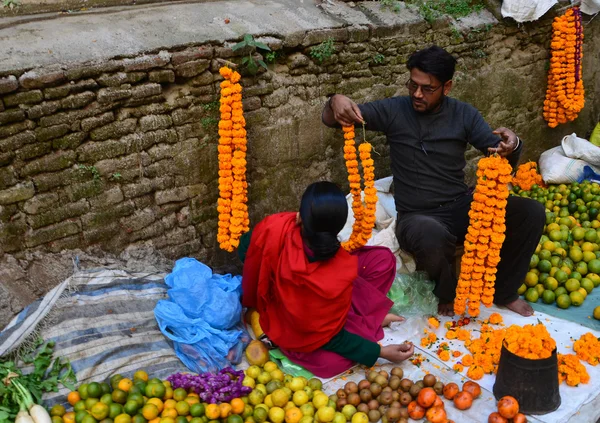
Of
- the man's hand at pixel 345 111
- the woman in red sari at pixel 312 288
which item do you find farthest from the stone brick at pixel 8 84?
the man's hand at pixel 345 111

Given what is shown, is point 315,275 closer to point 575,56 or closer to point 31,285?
point 31,285

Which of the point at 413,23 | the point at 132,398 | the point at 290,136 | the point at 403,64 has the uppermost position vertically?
the point at 413,23

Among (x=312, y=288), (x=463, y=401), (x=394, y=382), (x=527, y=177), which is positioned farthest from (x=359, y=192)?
(x=527, y=177)

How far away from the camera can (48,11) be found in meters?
4.32

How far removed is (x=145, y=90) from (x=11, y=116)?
33.5 inches

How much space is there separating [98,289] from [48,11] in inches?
84.6

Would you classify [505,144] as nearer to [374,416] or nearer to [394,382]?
[394,382]

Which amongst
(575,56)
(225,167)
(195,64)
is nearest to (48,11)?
(195,64)

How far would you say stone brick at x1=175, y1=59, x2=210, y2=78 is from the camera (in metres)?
3.99

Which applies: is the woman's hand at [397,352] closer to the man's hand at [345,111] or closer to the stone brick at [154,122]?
the man's hand at [345,111]

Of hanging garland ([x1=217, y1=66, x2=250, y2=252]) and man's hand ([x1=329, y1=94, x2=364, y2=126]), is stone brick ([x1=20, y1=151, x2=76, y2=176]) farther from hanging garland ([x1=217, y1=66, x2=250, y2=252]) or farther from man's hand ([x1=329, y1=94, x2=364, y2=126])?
man's hand ([x1=329, y1=94, x2=364, y2=126])

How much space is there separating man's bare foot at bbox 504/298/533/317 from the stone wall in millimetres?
1829

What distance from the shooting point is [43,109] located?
350cm

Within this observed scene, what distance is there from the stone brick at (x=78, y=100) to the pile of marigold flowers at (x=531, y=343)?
296cm
